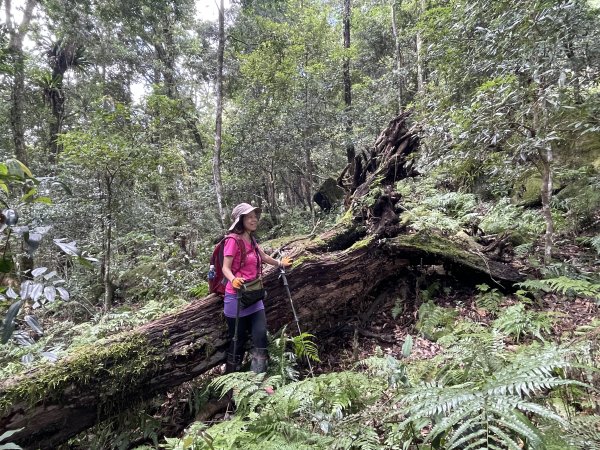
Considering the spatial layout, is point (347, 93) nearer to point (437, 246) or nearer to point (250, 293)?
point (437, 246)

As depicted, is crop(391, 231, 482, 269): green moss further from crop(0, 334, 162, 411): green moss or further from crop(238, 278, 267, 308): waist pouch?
crop(0, 334, 162, 411): green moss

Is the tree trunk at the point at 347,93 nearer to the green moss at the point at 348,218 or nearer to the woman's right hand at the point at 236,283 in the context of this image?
the green moss at the point at 348,218

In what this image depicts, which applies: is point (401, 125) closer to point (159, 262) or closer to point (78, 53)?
point (159, 262)

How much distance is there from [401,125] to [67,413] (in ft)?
22.5

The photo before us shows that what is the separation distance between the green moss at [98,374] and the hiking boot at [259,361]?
1092 millimetres

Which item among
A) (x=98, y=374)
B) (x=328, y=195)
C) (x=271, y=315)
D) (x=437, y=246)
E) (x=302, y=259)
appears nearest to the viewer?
(x=98, y=374)

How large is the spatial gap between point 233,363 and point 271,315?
89cm

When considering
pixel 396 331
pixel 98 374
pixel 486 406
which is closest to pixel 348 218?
pixel 396 331

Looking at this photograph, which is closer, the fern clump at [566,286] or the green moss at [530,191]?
the fern clump at [566,286]

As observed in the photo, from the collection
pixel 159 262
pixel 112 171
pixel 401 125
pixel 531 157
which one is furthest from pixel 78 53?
pixel 531 157

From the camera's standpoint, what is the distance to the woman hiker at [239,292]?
428 cm

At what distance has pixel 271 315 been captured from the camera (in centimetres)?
501

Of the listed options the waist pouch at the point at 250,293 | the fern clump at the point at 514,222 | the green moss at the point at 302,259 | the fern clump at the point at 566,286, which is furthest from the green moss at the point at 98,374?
the fern clump at the point at 514,222

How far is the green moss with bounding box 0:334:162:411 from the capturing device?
336 cm
